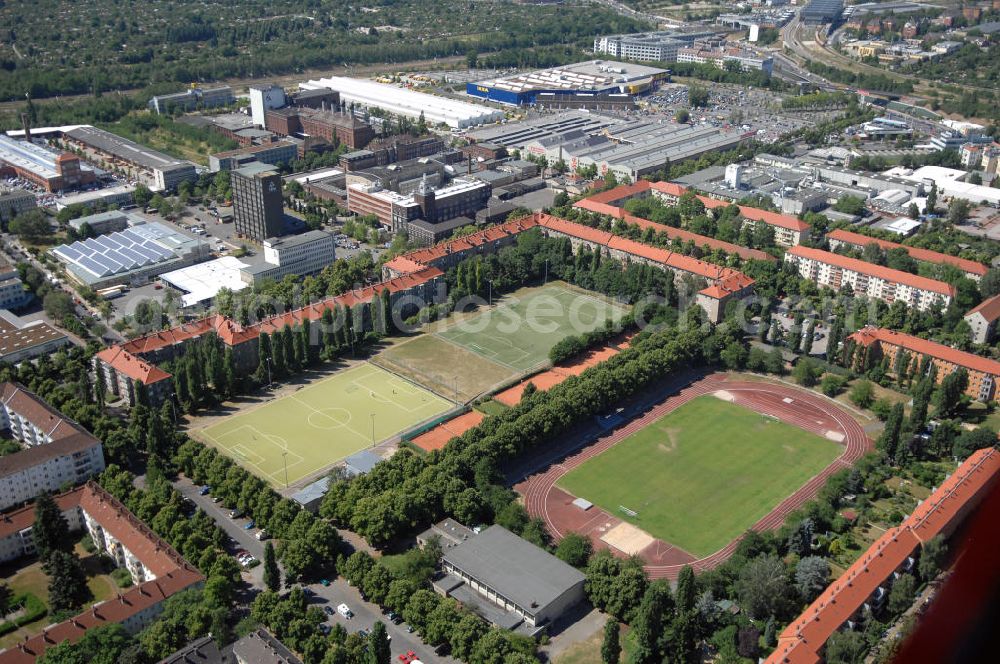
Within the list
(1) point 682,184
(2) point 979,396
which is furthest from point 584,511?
(1) point 682,184

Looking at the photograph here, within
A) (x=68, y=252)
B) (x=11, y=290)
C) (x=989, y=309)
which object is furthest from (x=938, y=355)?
(x=68, y=252)

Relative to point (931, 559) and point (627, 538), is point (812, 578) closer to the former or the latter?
point (931, 559)

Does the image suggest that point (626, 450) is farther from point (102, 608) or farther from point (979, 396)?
point (102, 608)

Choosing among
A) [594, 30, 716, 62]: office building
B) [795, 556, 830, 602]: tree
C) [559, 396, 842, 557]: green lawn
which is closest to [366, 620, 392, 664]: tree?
[559, 396, 842, 557]: green lawn

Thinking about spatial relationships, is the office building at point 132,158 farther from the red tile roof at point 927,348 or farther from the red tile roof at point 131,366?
the red tile roof at point 927,348

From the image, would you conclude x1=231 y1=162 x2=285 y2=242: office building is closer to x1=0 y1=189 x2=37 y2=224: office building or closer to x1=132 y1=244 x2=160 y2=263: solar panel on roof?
x1=132 y1=244 x2=160 y2=263: solar panel on roof

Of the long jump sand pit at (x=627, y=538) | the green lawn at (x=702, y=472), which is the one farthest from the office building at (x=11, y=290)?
the long jump sand pit at (x=627, y=538)
